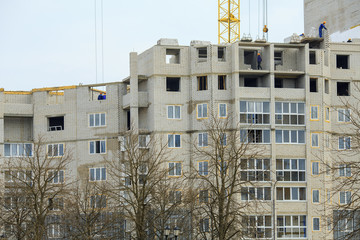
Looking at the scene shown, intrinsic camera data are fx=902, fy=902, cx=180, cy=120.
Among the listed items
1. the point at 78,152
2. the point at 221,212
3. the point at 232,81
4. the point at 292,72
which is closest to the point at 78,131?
the point at 78,152

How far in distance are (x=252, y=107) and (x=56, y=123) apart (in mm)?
21131

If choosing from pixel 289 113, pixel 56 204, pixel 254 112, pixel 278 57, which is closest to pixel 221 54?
pixel 278 57

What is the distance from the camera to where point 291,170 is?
84438mm

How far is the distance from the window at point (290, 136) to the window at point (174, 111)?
370 inches

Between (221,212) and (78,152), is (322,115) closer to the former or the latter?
(78,152)

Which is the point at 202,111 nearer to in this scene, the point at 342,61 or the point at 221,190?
the point at 342,61

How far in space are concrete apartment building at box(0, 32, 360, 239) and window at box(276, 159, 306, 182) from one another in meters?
0.09

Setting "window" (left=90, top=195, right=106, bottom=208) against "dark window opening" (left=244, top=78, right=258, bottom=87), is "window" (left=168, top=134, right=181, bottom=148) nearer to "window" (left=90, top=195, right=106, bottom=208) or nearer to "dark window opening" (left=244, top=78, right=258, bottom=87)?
"dark window opening" (left=244, top=78, right=258, bottom=87)

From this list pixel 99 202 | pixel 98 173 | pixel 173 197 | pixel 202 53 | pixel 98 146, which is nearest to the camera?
pixel 173 197

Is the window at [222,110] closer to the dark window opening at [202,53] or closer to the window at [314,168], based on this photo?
the dark window opening at [202,53]

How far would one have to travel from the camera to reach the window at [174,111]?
85.3 metres

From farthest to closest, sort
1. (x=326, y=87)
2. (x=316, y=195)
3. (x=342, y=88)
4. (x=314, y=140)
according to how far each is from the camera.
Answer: (x=342, y=88) → (x=326, y=87) → (x=314, y=140) → (x=316, y=195)

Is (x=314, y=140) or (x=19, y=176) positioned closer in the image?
(x=19, y=176)

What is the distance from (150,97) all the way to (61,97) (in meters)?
12.1
